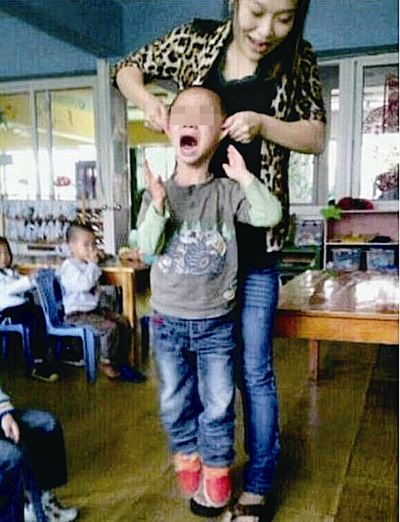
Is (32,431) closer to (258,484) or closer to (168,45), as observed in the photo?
(258,484)

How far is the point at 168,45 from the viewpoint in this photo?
1.12 m

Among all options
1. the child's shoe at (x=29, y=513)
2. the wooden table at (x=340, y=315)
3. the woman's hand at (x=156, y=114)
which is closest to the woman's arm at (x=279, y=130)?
the woman's hand at (x=156, y=114)

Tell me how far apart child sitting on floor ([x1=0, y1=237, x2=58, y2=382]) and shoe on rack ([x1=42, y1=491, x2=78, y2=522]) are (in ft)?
3.46

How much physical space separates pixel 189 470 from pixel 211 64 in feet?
2.93

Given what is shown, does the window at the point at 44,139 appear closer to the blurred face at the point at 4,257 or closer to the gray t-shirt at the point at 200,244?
the blurred face at the point at 4,257

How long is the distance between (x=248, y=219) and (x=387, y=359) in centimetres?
176

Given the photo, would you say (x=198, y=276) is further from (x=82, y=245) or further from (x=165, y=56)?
(x=82, y=245)

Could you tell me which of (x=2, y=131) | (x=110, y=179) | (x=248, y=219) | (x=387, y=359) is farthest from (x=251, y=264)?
(x=2, y=131)

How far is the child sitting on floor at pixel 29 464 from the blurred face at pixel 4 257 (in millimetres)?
1423

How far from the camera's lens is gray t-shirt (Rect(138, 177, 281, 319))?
1.12 meters

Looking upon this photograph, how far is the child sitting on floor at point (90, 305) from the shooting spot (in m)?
2.39

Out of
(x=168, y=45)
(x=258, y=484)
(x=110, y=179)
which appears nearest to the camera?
(x=168, y=45)

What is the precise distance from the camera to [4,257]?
253 cm

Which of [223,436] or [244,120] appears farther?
[223,436]
